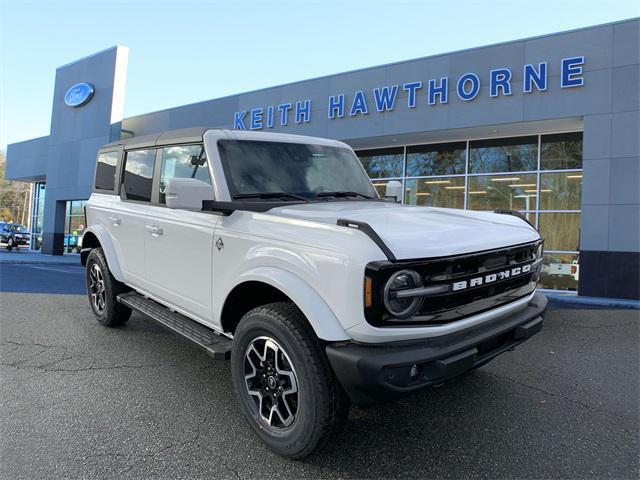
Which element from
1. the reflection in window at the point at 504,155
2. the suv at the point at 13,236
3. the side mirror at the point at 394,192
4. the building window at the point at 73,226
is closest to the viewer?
the side mirror at the point at 394,192

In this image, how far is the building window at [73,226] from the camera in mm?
23531

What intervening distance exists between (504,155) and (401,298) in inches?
461

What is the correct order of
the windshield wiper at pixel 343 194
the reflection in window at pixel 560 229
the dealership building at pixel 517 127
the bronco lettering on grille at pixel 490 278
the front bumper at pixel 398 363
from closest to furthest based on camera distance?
the front bumper at pixel 398 363, the bronco lettering on grille at pixel 490 278, the windshield wiper at pixel 343 194, the dealership building at pixel 517 127, the reflection in window at pixel 560 229

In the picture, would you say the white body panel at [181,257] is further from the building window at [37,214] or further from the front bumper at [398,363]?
the building window at [37,214]

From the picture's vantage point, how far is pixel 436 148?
44.8ft

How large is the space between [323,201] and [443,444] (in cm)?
189

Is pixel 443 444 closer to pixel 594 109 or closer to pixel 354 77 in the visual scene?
pixel 594 109

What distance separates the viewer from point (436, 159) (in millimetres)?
13656

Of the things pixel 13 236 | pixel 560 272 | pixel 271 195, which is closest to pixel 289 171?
pixel 271 195

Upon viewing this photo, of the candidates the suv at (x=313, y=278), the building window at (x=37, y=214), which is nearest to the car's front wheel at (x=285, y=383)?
the suv at (x=313, y=278)

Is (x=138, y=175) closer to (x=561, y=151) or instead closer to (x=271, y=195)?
(x=271, y=195)

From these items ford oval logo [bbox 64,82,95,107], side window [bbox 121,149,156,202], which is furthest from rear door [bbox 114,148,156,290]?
ford oval logo [bbox 64,82,95,107]

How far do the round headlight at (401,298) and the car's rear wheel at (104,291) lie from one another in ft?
12.1

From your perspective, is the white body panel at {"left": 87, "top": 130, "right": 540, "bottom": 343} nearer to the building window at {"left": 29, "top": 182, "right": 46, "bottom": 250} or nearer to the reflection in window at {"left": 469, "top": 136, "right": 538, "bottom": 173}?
the reflection in window at {"left": 469, "top": 136, "right": 538, "bottom": 173}
